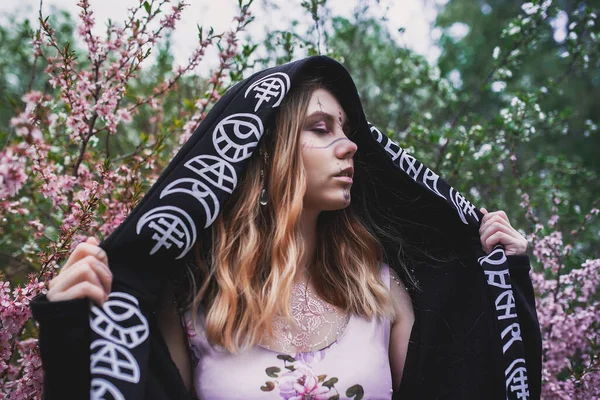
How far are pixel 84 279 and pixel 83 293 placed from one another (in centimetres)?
4

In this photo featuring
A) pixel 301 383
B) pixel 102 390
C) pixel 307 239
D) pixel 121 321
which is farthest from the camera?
pixel 307 239

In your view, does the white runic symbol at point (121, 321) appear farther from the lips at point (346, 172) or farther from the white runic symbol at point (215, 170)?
the lips at point (346, 172)

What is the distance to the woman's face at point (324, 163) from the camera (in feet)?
5.71

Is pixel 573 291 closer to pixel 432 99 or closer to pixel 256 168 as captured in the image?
pixel 256 168

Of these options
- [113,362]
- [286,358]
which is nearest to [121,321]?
[113,362]

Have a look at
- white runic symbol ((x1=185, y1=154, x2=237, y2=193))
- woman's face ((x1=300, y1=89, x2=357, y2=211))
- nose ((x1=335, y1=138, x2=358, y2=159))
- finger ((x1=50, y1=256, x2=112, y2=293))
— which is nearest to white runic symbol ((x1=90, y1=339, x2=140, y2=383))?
finger ((x1=50, y1=256, x2=112, y2=293))

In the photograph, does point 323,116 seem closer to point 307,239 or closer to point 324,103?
point 324,103

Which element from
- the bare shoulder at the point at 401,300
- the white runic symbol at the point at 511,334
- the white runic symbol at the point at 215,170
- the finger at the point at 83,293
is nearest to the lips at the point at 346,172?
the white runic symbol at the point at 215,170

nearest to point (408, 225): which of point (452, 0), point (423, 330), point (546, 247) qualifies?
point (423, 330)

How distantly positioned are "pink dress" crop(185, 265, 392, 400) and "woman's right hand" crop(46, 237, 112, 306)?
402 mm

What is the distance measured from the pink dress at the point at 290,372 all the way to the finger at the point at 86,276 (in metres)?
0.40

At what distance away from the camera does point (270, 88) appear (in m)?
1.73

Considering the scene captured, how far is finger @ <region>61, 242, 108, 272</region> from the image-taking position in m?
1.31

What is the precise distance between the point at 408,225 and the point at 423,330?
1.36 feet
